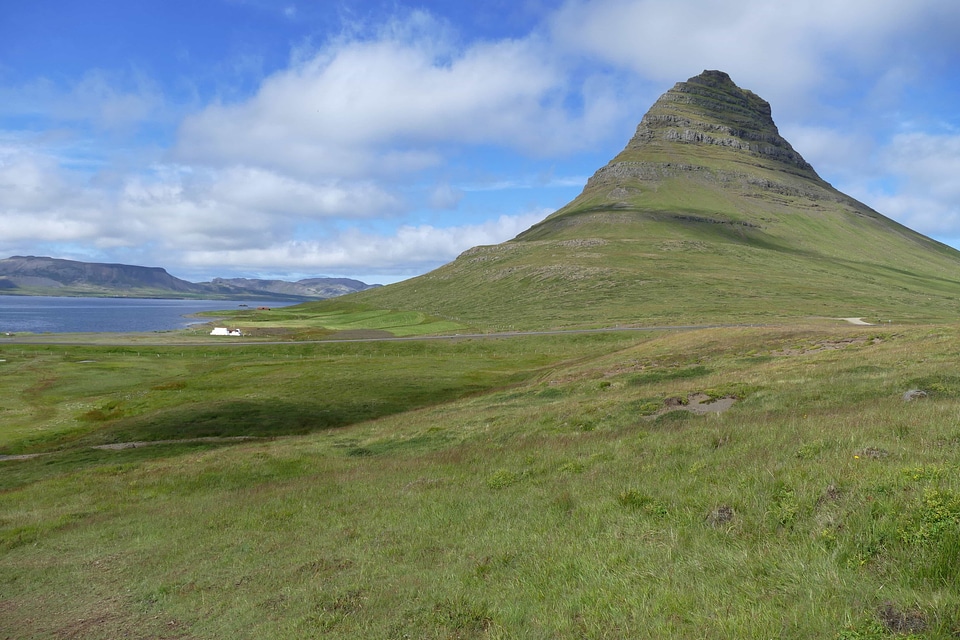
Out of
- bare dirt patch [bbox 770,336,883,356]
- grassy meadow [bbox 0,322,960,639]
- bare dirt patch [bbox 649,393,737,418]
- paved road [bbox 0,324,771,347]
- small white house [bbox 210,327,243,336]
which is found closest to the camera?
grassy meadow [bbox 0,322,960,639]

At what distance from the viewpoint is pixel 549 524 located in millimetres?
12234

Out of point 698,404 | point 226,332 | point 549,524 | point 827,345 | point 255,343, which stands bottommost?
point 226,332

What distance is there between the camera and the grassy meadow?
7809mm

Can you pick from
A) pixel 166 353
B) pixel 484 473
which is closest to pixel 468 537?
pixel 484 473

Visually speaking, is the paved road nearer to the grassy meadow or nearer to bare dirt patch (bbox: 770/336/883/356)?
bare dirt patch (bbox: 770/336/883/356)

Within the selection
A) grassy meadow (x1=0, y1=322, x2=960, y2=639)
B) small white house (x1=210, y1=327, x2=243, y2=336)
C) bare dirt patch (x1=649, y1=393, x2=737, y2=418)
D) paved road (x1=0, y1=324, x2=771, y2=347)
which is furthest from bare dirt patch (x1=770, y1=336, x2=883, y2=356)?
small white house (x1=210, y1=327, x2=243, y2=336)

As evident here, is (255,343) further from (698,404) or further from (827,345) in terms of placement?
(698,404)

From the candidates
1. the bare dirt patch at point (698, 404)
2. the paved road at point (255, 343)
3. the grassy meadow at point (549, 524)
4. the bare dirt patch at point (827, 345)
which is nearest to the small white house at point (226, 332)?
the paved road at point (255, 343)

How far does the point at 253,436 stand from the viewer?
44.8 metres

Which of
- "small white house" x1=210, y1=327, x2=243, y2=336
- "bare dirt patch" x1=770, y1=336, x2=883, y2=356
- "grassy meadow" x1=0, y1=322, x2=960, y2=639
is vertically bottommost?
"small white house" x1=210, y1=327, x2=243, y2=336

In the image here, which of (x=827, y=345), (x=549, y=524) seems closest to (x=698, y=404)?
(x=549, y=524)

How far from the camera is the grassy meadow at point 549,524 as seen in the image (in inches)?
307

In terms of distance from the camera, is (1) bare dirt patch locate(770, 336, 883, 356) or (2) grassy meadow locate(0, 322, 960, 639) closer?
(2) grassy meadow locate(0, 322, 960, 639)

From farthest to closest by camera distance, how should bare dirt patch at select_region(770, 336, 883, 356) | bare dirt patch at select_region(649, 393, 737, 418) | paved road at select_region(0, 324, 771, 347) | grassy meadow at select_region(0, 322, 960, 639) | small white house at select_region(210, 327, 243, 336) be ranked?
1. small white house at select_region(210, 327, 243, 336)
2. paved road at select_region(0, 324, 771, 347)
3. bare dirt patch at select_region(770, 336, 883, 356)
4. bare dirt patch at select_region(649, 393, 737, 418)
5. grassy meadow at select_region(0, 322, 960, 639)
